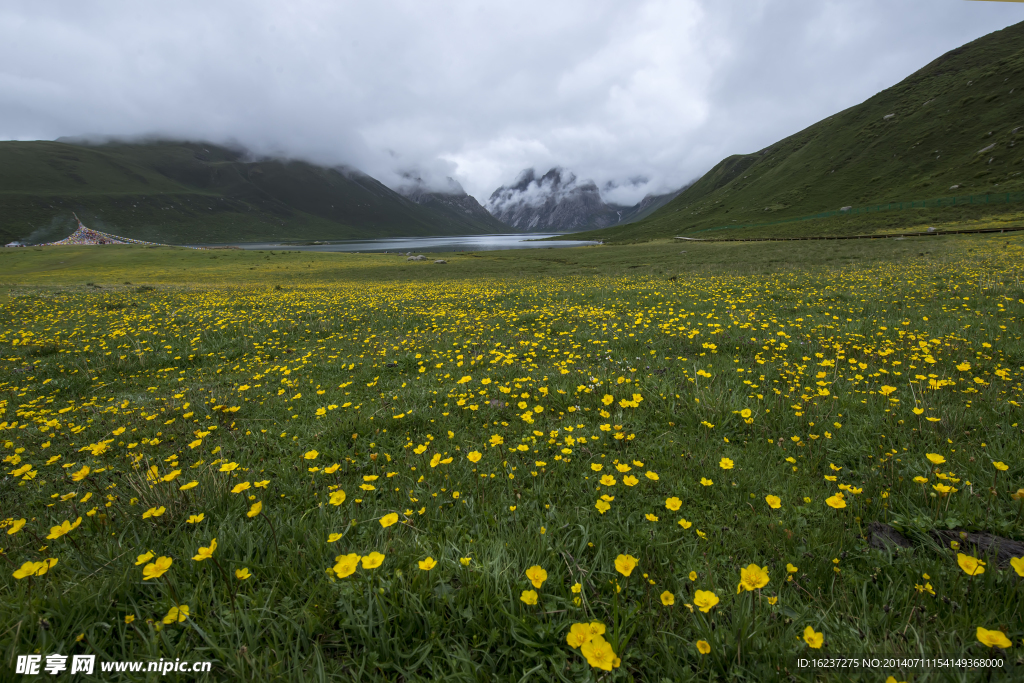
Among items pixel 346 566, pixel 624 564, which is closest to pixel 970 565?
pixel 624 564

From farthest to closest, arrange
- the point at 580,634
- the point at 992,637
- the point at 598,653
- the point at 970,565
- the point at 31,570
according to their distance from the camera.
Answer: the point at 31,570
the point at 970,565
the point at 580,634
the point at 598,653
the point at 992,637

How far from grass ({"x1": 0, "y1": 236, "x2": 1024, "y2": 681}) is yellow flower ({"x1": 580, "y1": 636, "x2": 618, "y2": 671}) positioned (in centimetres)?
18

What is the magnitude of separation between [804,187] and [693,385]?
183098mm

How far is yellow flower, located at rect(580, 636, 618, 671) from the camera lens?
178 centimetres

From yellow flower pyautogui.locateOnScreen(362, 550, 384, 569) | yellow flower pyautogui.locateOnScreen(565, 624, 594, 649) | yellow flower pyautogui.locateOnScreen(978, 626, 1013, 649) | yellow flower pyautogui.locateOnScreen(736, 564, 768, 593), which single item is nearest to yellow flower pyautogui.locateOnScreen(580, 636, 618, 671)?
yellow flower pyautogui.locateOnScreen(565, 624, 594, 649)

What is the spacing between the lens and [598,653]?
6.07ft

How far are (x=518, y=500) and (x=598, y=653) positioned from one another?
1.56 meters

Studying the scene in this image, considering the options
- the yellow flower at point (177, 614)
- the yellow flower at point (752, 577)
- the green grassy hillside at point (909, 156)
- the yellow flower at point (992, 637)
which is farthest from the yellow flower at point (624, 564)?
the green grassy hillside at point (909, 156)

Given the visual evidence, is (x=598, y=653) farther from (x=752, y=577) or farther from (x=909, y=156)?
(x=909, y=156)

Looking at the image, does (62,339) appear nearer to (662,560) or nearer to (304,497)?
(304,497)

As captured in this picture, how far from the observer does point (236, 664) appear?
1.90 meters

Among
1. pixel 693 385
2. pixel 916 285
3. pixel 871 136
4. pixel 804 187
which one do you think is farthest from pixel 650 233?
pixel 693 385

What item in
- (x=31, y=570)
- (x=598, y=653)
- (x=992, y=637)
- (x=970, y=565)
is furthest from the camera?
(x=31, y=570)

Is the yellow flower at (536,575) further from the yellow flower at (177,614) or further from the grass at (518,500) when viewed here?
the yellow flower at (177,614)
